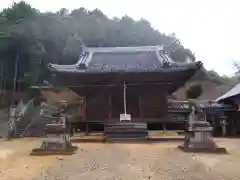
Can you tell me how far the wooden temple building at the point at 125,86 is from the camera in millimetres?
19016

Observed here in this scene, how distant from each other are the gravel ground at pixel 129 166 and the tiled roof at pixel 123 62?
28.1ft

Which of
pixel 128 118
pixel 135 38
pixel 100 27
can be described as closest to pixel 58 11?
pixel 100 27

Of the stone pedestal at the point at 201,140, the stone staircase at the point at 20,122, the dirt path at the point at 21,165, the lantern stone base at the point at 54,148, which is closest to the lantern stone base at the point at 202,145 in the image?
the stone pedestal at the point at 201,140

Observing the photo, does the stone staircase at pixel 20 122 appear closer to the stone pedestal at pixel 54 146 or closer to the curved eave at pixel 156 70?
the curved eave at pixel 156 70

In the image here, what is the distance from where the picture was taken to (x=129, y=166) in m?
8.84

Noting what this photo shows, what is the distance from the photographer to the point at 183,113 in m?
25.7

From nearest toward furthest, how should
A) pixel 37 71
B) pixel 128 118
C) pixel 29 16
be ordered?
pixel 128 118 < pixel 37 71 < pixel 29 16

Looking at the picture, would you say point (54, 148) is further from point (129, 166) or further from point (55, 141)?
point (129, 166)

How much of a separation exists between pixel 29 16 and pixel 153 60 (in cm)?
2942

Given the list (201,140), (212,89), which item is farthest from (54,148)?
(212,89)

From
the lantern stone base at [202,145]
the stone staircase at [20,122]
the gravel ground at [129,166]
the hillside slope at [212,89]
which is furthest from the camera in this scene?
the hillside slope at [212,89]

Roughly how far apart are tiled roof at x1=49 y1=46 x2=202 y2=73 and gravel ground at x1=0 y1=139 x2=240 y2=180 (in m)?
8.55

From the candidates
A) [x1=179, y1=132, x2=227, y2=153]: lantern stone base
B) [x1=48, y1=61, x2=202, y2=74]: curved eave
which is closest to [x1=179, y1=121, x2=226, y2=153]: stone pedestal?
[x1=179, y1=132, x2=227, y2=153]: lantern stone base

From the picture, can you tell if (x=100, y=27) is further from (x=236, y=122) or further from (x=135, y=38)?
(x=236, y=122)
